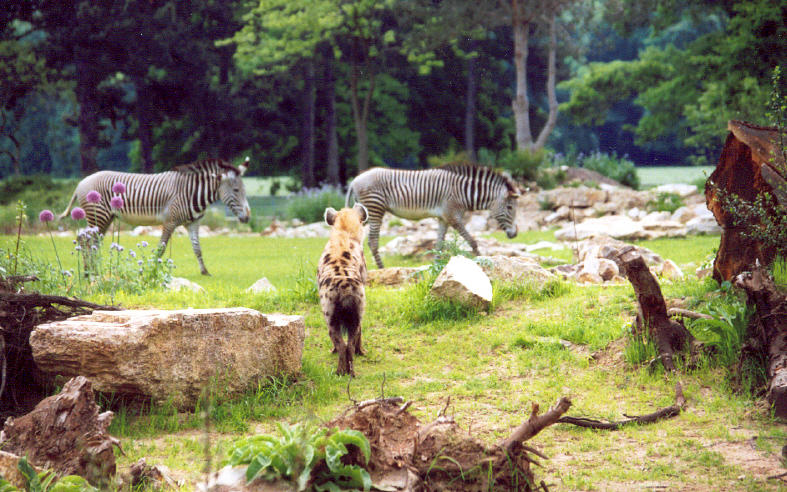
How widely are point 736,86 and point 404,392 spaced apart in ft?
67.1

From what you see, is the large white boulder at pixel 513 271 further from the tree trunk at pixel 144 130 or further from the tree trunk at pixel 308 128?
the tree trunk at pixel 144 130

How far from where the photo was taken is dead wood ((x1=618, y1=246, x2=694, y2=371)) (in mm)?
6531

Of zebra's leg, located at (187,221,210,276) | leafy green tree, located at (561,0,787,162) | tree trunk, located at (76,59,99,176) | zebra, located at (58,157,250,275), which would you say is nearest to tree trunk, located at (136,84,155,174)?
tree trunk, located at (76,59,99,176)

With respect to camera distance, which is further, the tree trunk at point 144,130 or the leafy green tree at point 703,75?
the tree trunk at point 144,130

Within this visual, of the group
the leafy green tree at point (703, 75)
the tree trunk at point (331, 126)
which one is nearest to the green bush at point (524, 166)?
the leafy green tree at point (703, 75)

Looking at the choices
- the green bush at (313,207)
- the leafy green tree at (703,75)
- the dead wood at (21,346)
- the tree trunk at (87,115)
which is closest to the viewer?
the dead wood at (21,346)

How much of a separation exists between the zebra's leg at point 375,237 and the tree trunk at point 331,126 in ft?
66.5

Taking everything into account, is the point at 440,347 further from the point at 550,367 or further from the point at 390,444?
the point at 390,444

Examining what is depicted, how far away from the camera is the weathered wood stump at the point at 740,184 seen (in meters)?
7.09

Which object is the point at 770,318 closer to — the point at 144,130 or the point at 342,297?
the point at 342,297

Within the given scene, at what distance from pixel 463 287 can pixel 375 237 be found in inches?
223

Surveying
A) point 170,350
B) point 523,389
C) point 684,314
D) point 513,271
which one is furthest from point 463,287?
point 170,350

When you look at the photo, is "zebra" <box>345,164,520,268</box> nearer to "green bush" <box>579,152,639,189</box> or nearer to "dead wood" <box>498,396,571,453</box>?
"dead wood" <box>498,396,571,453</box>

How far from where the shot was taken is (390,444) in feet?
13.9
